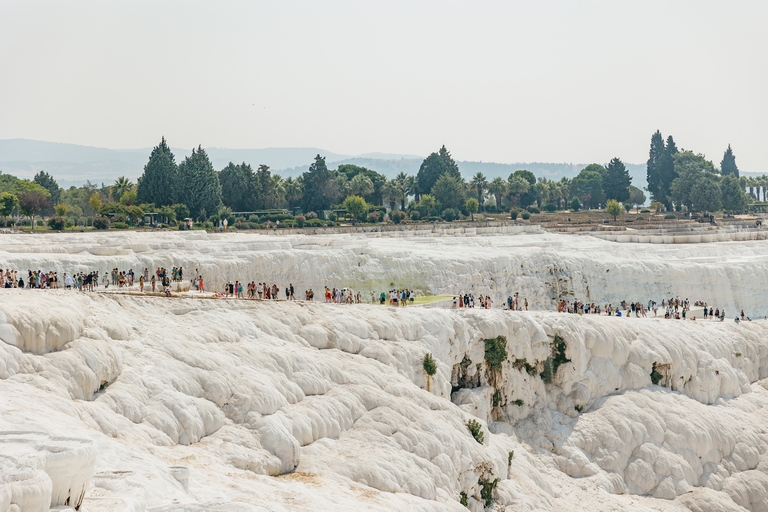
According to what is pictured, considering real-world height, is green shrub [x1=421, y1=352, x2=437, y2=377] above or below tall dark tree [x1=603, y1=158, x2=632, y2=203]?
below

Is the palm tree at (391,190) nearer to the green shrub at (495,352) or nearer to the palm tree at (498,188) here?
the palm tree at (498,188)

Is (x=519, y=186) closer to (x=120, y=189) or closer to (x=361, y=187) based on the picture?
(x=361, y=187)

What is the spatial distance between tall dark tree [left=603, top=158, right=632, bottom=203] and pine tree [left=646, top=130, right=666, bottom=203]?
31.3 feet

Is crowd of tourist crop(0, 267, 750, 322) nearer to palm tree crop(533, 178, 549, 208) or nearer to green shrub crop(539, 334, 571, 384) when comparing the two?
green shrub crop(539, 334, 571, 384)

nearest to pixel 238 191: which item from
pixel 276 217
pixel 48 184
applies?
pixel 276 217

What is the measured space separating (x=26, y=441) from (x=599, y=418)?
28720 millimetres

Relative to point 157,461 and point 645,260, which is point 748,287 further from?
point 157,461

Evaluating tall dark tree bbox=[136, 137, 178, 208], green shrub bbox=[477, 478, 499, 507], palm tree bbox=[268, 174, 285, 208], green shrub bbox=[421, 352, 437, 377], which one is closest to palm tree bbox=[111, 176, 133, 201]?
tall dark tree bbox=[136, 137, 178, 208]

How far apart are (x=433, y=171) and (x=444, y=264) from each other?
74.3 m

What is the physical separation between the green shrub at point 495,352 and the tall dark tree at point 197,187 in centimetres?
5652

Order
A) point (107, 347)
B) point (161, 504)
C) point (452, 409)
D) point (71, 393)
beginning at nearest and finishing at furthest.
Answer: point (161, 504) → point (71, 393) → point (107, 347) → point (452, 409)

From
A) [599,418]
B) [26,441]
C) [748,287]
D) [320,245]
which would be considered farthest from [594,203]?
[26,441]

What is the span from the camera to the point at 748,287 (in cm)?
5903

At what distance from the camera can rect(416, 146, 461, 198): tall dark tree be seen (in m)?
126
